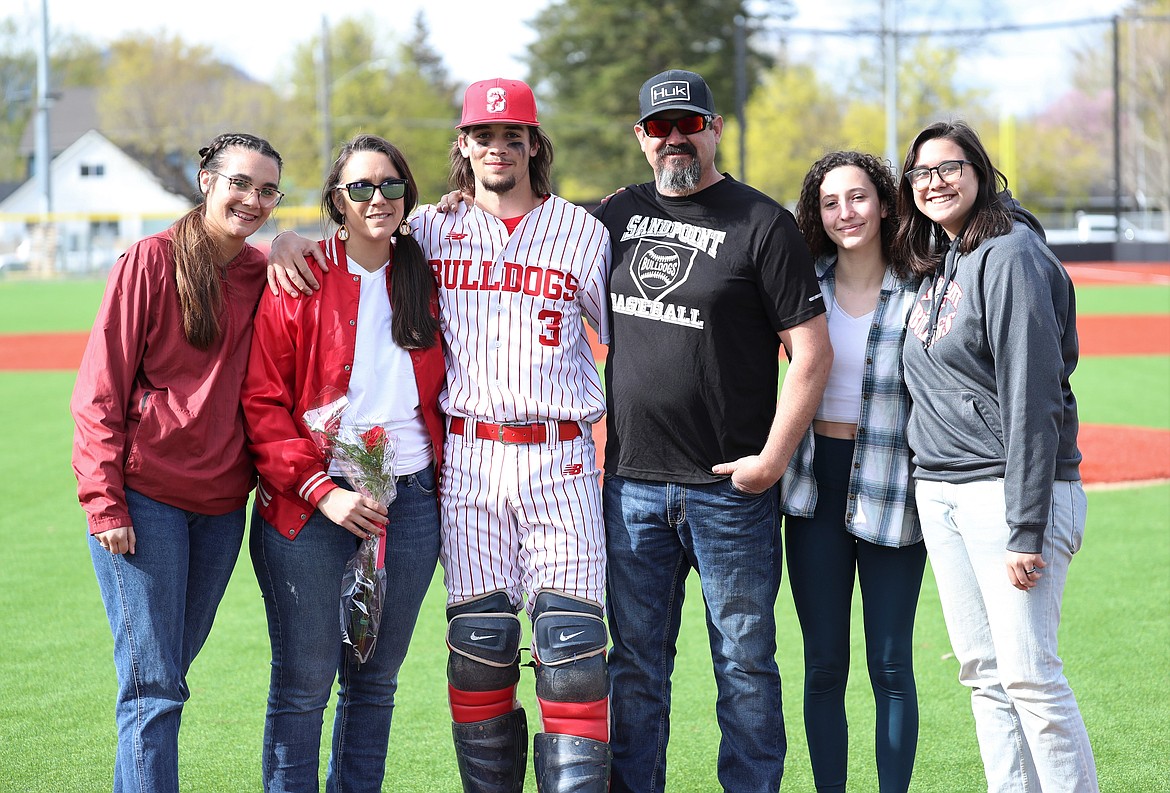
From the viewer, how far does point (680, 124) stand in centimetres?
367

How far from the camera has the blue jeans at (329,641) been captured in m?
3.38

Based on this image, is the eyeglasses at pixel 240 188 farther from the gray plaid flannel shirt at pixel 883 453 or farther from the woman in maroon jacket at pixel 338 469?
the gray plaid flannel shirt at pixel 883 453

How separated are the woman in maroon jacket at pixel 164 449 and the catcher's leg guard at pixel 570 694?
3.30 feet

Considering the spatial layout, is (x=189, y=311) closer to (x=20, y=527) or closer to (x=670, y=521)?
(x=670, y=521)

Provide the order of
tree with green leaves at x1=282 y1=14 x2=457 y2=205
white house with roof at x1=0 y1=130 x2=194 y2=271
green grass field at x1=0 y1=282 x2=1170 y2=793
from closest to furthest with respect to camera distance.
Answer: green grass field at x1=0 y1=282 x2=1170 y2=793
tree with green leaves at x1=282 y1=14 x2=457 y2=205
white house with roof at x1=0 y1=130 x2=194 y2=271

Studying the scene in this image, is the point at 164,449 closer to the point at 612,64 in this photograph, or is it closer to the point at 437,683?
the point at 437,683

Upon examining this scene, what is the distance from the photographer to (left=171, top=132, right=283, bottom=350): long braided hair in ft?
10.9

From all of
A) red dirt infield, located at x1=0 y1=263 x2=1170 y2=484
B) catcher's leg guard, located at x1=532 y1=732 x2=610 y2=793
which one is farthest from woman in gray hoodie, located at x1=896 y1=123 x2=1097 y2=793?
red dirt infield, located at x1=0 y1=263 x2=1170 y2=484

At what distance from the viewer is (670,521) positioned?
11.9 feet

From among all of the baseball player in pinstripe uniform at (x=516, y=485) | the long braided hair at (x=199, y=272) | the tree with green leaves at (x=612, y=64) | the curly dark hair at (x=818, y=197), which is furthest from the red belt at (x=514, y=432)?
the tree with green leaves at (x=612, y=64)

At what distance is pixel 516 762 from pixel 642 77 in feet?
152

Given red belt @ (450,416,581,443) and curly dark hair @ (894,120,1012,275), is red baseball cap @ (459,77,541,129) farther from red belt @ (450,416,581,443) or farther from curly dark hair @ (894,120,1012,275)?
curly dark hair @ (894,120,1012,275)

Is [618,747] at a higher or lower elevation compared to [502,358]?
lower

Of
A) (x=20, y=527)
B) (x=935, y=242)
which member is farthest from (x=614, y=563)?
(x=20, y=527)
